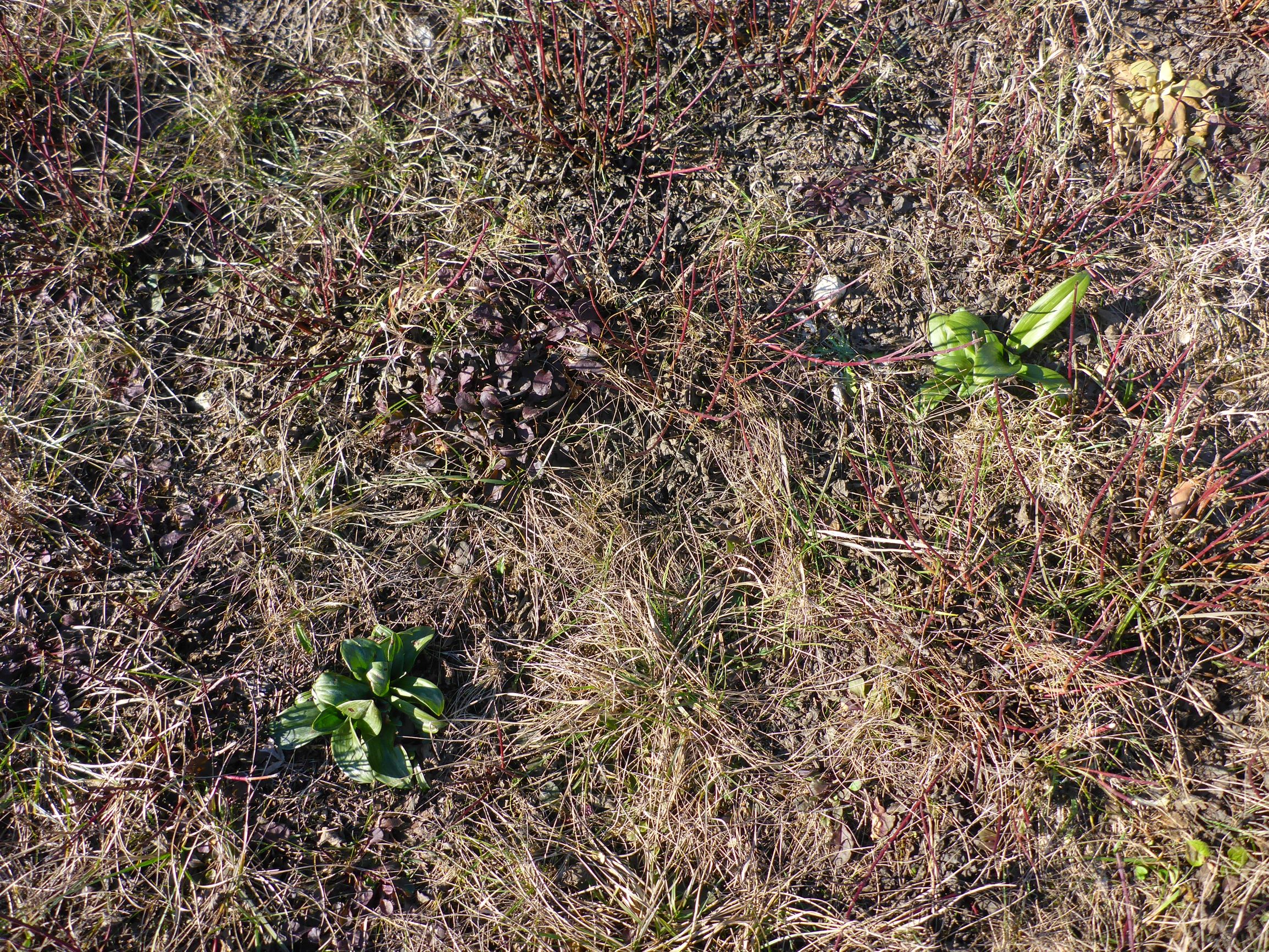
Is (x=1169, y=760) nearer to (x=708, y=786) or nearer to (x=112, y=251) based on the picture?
(x=708, y=786)

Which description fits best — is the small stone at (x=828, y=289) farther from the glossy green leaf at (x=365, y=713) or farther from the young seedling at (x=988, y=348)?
the glossy green leaf at (x=365, y=713)

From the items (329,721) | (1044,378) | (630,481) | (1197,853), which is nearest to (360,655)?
(329,721)

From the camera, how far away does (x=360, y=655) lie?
6.42 feet

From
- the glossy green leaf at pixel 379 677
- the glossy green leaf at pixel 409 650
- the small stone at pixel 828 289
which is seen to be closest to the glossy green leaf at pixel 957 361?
the small stone at pixel 828 289

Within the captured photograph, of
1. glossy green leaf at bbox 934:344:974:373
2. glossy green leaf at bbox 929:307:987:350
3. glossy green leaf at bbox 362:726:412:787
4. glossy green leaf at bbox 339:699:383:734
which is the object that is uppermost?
glossy green leaf at bbox 929:307:987:350

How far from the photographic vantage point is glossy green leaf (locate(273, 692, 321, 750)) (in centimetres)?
196

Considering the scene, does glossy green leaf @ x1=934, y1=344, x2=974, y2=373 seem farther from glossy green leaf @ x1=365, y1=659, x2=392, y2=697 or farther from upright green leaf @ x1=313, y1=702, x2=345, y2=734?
upright green leaf @ x1=313, y1=702, x2=345, y2=734

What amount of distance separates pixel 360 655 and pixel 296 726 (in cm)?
25

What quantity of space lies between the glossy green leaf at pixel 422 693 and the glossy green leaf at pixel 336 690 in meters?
0.08

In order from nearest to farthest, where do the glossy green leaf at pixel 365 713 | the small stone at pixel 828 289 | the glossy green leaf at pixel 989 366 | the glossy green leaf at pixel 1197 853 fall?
the glossy green leaf at pixel 1197 853, the glossy green leaf at pixel 365 713, the glossy green leaf at pixel 989 366, the small stone at pixel 828 289

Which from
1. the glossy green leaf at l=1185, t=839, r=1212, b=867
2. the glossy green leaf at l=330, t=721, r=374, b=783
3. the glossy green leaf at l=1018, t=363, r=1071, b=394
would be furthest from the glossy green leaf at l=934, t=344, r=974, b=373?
the glossy green leaf at l=330, t=721, r=374, b=783

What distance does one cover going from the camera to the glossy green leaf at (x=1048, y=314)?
208 cm

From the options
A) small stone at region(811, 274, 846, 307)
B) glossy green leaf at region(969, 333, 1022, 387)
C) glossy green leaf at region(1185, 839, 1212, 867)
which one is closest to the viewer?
glossy green leaf at region(1185, 839, 1212, 867)

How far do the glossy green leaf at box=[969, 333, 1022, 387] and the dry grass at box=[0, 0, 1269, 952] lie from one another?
0.15 meters
